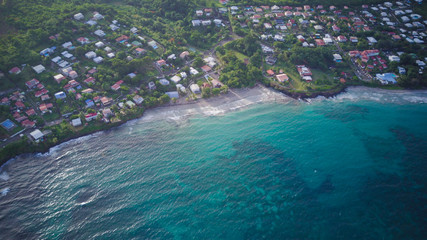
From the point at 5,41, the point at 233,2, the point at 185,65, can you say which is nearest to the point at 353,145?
the point at 185,65

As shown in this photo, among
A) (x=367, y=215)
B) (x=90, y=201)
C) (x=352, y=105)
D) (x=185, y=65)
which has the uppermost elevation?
(x=185, y=65)

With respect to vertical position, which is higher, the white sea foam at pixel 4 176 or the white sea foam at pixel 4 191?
the white sea foam at pixel 4 176

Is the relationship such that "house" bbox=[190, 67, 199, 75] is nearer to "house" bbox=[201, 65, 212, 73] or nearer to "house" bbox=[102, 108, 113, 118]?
"house" bbox=[201, 65, 212, 73]

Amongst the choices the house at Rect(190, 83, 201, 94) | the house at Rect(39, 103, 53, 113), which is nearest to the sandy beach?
the house at Rect(190, 83, 201, 94)

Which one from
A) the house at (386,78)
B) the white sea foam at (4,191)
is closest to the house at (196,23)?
the house at (386,78)

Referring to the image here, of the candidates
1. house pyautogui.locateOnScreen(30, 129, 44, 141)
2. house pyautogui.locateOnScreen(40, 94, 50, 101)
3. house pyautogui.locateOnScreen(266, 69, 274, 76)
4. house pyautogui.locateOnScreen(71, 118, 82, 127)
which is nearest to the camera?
house pyautogui.locateOnScreen(30, 129, 44, 141)

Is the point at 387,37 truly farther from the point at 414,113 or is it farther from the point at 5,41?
the point at 5,41

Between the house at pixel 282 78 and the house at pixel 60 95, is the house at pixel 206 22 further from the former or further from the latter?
the house at pixel 60 95
